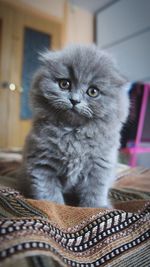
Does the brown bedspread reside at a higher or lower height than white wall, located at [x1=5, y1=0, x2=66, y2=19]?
lower

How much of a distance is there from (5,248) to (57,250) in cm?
8

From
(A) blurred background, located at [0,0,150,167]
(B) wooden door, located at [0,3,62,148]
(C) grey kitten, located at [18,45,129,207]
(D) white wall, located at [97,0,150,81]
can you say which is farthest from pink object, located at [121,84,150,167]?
(C) grey kitten, located at [18,45,129,207]

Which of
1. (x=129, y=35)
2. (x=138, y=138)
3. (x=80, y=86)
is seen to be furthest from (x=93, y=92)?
(x=129, y=35)

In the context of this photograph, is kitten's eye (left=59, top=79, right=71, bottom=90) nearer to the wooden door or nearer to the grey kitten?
the grey kitten

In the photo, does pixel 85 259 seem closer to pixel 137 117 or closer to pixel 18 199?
pixel 18 199

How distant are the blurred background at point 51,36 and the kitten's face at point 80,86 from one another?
202 cm

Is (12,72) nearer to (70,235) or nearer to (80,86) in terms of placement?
(80,86)

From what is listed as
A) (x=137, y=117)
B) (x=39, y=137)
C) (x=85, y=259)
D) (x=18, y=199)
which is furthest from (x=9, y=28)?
(x=85, y=259)

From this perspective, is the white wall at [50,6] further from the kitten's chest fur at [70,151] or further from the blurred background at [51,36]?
the kitten's chest fur at [70,151]

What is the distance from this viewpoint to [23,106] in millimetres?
3408

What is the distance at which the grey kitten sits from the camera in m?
0.83

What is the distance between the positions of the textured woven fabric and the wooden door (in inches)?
106

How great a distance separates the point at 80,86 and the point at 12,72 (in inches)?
106

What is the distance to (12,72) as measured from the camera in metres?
3.38
